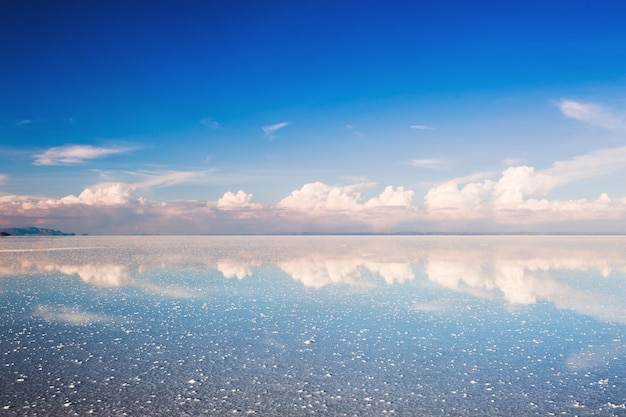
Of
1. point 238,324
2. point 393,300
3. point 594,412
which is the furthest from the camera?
point 393,300

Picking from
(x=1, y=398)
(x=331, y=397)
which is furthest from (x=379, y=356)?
(x=1, y=398)

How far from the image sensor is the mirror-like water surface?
8.61 metres

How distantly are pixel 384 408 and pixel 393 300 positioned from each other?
12098mm

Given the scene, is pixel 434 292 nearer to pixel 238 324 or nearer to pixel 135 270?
pixel 238 324

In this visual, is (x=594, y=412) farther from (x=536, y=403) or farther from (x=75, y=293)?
(x=75, y=293)

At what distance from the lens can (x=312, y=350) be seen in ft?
40.1

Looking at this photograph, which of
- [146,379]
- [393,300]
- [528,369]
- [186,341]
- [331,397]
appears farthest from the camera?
Result: [393,300]

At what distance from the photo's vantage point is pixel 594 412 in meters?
8.13

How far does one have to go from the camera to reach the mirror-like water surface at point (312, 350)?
28.2 ft

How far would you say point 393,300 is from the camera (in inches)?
794

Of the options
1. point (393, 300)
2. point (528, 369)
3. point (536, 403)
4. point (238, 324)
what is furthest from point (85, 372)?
point (393, 300)

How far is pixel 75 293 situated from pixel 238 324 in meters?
11.6

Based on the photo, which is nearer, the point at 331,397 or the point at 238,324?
the point at 331,397

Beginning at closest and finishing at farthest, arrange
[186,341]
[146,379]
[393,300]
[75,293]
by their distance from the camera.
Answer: [146,379], [186,341], [393,300], [75,293]
